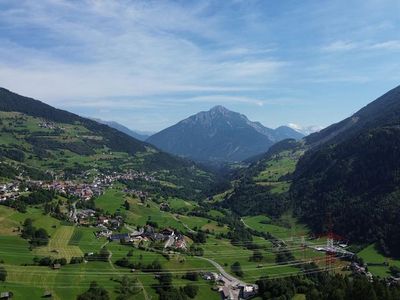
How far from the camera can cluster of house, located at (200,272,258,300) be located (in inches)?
4131

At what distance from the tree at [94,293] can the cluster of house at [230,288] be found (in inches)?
1069

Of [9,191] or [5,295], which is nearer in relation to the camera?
[5,295]

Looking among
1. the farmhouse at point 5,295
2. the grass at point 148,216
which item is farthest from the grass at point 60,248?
the grass at point 148,216

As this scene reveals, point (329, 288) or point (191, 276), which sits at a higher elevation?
point (329, 288)

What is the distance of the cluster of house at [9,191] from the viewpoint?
476 feet

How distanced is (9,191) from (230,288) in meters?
86.2

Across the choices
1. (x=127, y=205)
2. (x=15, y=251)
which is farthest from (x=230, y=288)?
(x=127, y=205)

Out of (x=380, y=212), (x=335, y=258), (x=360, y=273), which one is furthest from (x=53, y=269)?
(x=380, y=212)

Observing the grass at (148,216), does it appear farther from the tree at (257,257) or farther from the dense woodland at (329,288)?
the dense woodland at (329,288)

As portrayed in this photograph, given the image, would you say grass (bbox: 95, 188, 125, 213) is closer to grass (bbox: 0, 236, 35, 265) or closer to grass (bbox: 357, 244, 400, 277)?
grass (bbox: 0, 236, 35, 265)

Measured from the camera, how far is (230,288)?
361 feet

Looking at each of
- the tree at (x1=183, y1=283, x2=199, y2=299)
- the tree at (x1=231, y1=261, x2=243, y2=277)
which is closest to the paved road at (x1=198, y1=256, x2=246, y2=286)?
the tree at (x1=231, y1=261, x2=243, y2=277)

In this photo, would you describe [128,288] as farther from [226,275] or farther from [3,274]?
[226,275]

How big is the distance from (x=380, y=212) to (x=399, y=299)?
10644 cm
